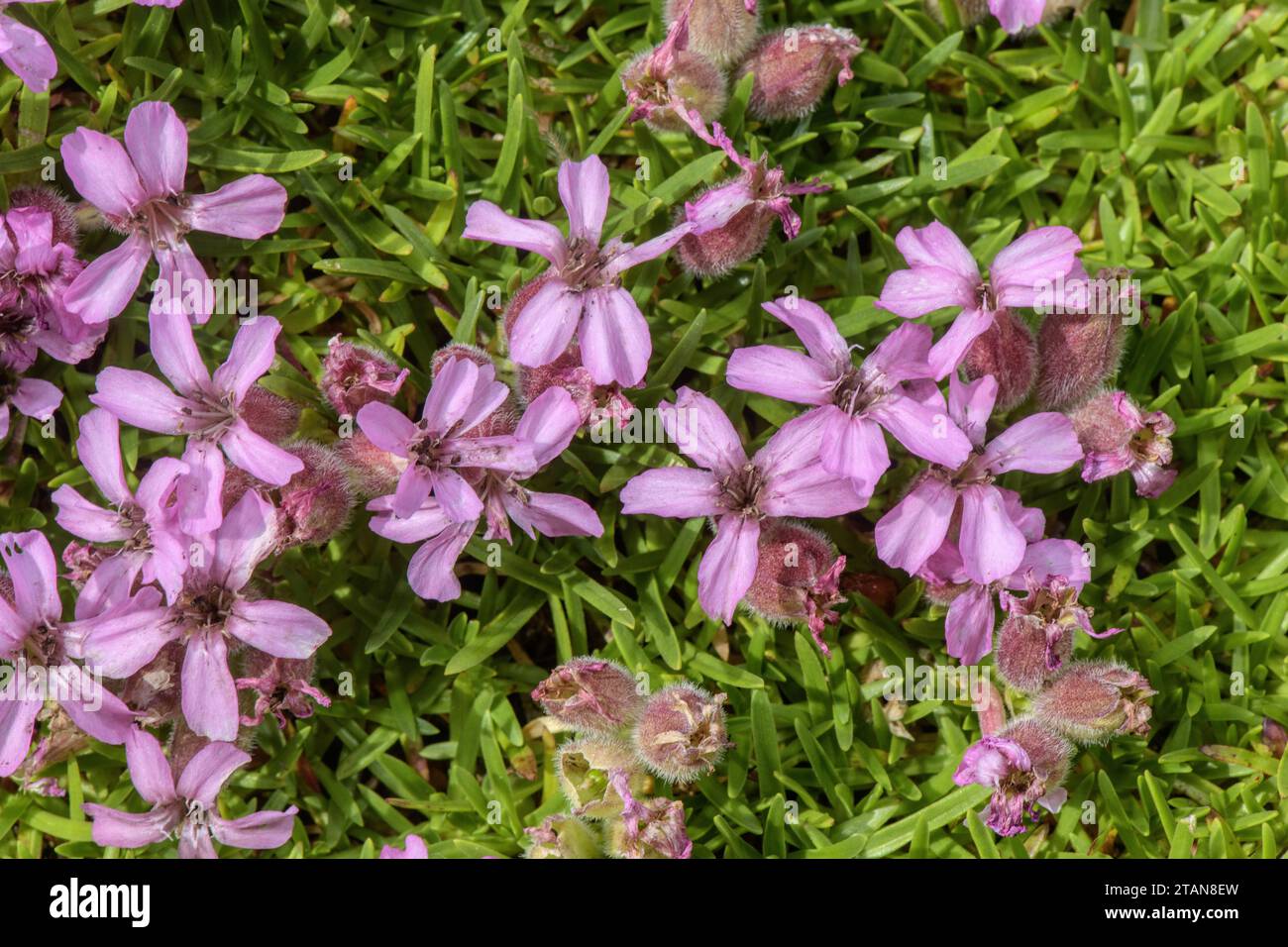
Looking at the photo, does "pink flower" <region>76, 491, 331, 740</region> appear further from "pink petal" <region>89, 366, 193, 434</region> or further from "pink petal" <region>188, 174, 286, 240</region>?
"pink petal" <region>188, 174, 286, 240</region>

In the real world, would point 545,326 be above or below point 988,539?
above

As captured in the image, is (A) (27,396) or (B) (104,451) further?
(A) (27,396)

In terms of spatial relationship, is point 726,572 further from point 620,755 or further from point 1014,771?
point 1014,771

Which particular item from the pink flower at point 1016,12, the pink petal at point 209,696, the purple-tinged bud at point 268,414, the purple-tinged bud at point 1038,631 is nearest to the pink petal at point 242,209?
the purple-tinged bud at point 268,414

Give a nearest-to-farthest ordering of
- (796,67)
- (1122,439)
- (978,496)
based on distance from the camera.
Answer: (978,496)
(1122,439)
(796,67)

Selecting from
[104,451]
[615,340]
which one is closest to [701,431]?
[615,340]

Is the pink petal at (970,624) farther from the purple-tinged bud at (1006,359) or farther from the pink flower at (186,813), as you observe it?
the pink flower at (186,813)

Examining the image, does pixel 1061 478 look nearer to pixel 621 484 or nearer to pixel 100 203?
pixel 621 484
